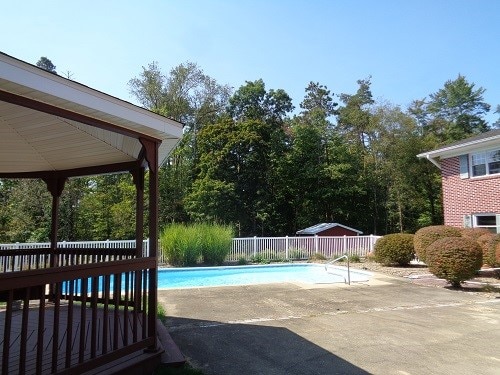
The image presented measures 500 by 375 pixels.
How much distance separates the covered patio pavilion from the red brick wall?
14.7m

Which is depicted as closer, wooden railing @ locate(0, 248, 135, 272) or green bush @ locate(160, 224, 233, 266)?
wooden railing @ locate(0, 248, 135, 272)

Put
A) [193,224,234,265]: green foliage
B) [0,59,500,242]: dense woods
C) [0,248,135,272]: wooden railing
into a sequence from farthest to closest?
1. [0,59,500,242]: dense woods
2. [193,224,234,265]: green foliage
3. [0,248,135,272]: wooden railing

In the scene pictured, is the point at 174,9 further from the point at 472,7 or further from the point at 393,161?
the point at 393,161

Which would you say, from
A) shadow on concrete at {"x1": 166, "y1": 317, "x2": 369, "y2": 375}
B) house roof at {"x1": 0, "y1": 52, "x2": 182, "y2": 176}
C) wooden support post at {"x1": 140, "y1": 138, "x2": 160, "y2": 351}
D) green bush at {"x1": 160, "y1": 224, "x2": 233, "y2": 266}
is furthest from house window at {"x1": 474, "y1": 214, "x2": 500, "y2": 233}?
wooden support post at {"x1": 140, "y1": 138, "x2": 160, "y2": 351}

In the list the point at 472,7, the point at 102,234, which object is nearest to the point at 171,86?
the point at 102,234

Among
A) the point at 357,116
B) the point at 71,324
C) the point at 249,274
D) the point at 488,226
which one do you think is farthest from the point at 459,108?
the point at 71,324

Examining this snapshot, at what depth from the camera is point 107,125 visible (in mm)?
4051

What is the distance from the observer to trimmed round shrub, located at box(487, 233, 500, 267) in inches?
466

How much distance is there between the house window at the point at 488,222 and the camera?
602 inches

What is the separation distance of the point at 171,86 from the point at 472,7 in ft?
74.3

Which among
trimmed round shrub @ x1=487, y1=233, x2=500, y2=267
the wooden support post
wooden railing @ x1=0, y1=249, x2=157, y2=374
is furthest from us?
trimmed round shrub @ x1=487, y1=233, x2=500, y2=267

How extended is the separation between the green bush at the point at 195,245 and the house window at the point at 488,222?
10749mm

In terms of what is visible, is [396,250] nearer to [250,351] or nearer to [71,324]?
[250,351]

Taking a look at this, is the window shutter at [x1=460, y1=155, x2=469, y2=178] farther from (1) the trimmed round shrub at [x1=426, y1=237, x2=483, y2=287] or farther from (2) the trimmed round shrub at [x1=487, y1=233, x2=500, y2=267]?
(1) the trimmed round shrub at [x1=426, y1=237, x2=483, y2=287]
